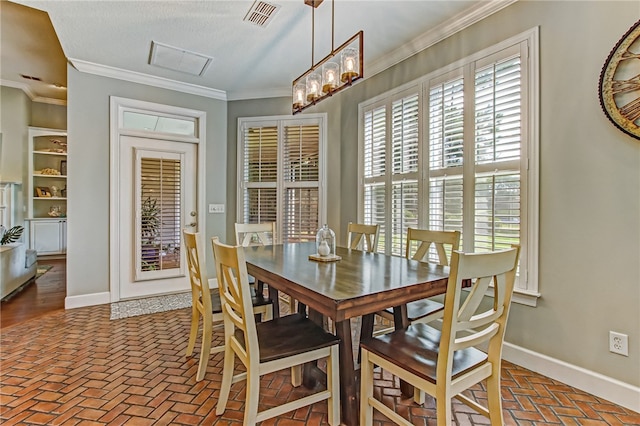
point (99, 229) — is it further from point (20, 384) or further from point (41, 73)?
point (41, 73)

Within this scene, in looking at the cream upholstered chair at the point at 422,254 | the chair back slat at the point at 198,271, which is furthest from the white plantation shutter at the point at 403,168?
the chair back slat at the point at 198,271

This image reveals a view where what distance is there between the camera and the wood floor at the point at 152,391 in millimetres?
1704

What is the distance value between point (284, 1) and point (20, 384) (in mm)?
3237

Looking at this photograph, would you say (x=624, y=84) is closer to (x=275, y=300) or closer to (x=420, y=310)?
(x=420, y=310)

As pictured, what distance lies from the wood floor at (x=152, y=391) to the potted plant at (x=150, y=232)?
124 centimetres

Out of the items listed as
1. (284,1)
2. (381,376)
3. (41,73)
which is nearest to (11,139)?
(41,73)

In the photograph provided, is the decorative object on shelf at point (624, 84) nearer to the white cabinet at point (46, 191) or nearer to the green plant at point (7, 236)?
the green plant at point (7, 236)

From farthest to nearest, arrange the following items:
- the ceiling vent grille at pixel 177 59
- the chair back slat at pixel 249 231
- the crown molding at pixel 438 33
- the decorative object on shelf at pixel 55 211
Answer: the decorative object on shelf at pixel 55 211
the ceiling vent grille at pixel 177 59
the chair back slat at pixel 249 231
the crown molding at pixel 438 33

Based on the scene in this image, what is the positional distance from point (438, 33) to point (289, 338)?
2796 millimetres

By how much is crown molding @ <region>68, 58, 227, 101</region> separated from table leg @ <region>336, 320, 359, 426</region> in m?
3.88

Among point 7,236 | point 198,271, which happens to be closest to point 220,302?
point 198,271

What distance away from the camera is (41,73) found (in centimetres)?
466

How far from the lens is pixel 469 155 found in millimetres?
2564

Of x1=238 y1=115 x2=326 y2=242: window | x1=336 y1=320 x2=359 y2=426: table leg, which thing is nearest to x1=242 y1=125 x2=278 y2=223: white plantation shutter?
x1=238 y1=115 x2=326 y2=242: window
